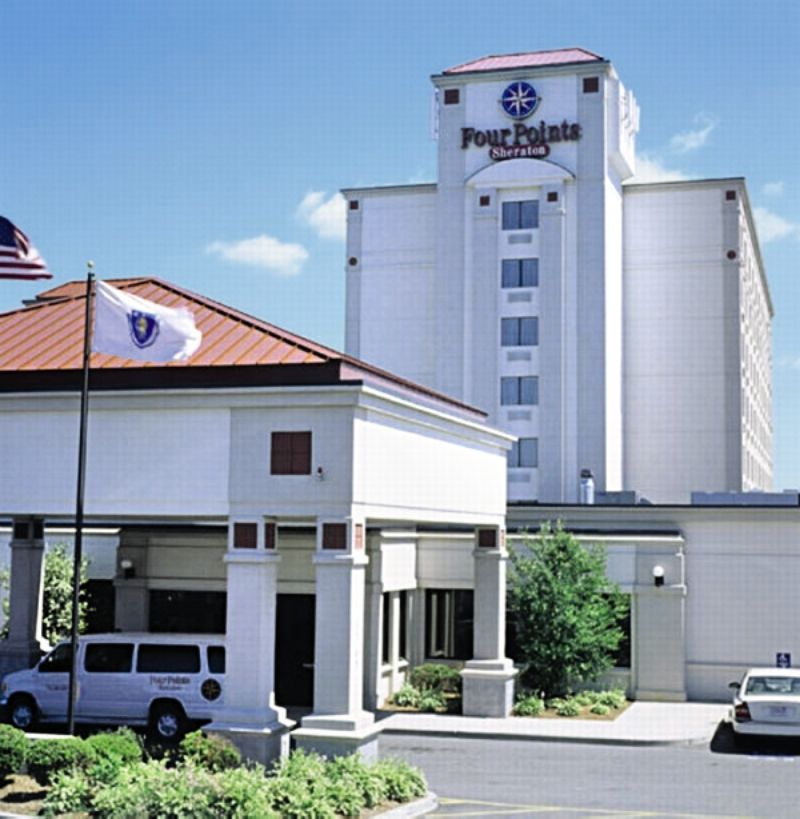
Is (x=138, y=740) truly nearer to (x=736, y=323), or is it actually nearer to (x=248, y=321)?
(x=248, y=321)

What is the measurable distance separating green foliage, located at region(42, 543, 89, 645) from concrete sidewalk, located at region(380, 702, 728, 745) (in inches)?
374

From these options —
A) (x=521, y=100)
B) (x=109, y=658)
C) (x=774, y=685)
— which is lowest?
(x=774, y=685)

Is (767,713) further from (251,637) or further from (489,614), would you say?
(251,637)

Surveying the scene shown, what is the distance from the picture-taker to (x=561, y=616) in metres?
32.0

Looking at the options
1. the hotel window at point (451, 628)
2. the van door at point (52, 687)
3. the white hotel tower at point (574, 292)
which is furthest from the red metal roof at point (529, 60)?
the van door at point (52, 687)

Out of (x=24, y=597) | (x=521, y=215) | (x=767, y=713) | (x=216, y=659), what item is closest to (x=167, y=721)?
(x=216, y=659)

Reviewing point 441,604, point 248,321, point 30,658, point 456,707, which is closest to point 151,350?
point 248,321

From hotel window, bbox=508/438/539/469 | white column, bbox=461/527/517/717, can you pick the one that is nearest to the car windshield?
white column, bbox=461/527/517/717

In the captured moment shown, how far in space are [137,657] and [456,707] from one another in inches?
320

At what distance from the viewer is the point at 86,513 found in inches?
872

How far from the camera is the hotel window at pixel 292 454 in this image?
21594 millimetres

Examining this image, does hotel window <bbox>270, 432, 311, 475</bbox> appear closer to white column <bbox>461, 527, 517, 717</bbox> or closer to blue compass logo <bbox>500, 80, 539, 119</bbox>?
white column <bbox>461, 527, 517, 717</bbox>

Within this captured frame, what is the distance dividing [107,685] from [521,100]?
122ft

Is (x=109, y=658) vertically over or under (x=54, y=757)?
over
